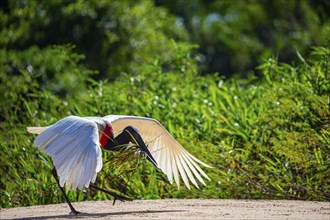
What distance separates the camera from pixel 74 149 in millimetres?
7004

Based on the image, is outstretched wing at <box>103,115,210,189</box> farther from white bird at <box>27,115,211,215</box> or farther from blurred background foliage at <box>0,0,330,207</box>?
blurred background foliage at <box>0,0,330,207</box>

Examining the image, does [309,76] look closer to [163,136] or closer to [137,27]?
[163,136]

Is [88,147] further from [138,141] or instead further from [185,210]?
[138,141]

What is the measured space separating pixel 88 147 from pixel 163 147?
1.78 m

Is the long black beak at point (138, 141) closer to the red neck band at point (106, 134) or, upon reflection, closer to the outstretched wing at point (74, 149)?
the red neck band at point (106, 134)

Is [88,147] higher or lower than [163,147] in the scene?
higher

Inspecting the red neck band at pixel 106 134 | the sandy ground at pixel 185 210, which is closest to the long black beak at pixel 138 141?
the red neck band at pixel 106 134

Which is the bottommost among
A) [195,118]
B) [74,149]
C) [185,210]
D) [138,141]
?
[195,118]

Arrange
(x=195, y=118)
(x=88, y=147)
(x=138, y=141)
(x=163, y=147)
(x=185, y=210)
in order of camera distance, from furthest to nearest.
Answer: (x=195, y=118)
(x=163, y=147)
(x=138, y=141)
(x=185, y=210)
(x=88, y=147)

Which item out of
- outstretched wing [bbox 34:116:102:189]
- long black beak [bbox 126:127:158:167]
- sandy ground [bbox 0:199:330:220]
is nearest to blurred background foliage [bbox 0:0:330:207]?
long black beak [bbox 126:127:158:167]

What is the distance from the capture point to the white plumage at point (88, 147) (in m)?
6.77

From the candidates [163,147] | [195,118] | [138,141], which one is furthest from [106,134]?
[195,118]

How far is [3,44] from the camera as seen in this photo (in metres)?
16.9

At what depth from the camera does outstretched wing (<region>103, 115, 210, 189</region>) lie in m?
8.36
